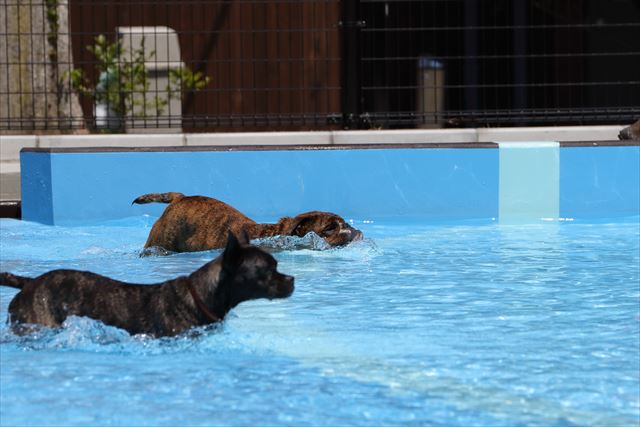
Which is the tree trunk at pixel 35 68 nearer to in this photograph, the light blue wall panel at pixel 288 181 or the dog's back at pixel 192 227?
the light blue wall panel at pixel 288 181

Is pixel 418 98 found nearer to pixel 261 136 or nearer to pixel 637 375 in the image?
pixel 261 136

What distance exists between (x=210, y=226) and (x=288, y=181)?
7.13 ft

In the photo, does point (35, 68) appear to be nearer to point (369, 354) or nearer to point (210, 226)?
point (210, 226)

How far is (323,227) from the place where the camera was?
7.71 metres

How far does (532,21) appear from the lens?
1605cm

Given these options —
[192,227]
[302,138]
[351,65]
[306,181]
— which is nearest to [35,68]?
[302,138]

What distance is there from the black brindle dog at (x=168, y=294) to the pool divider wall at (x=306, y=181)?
4717 mm

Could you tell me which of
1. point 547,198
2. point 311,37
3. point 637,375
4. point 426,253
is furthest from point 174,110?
point 637,375

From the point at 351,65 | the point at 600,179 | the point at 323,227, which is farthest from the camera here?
the point at 351,65

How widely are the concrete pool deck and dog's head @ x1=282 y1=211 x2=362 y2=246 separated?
3473 millimetres

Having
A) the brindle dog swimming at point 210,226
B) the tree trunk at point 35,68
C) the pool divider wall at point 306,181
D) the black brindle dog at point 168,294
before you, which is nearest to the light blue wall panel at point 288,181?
the pool divider wall at point 306,181

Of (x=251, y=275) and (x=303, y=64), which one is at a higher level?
(x=303, y=64)

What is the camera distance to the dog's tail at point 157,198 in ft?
25.3

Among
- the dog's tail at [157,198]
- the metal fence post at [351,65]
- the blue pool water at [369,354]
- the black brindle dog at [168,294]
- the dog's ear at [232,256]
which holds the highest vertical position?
the metal fence post at [351,65]
